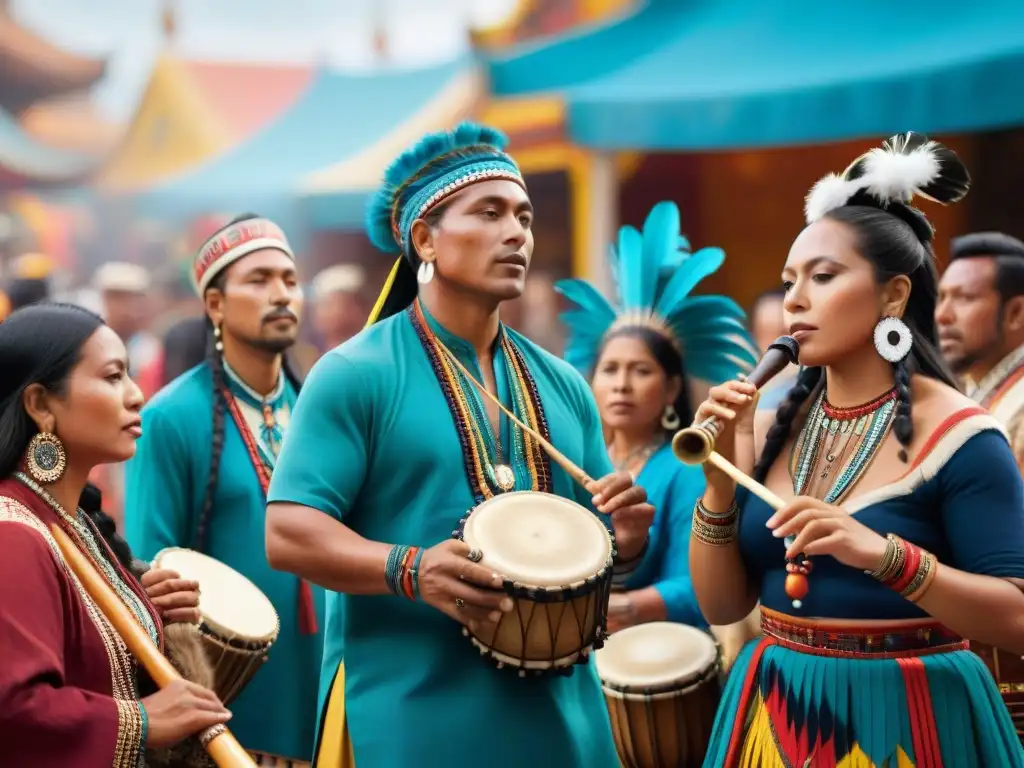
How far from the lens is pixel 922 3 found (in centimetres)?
1075

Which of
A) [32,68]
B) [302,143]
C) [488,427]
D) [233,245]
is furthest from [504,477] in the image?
[32,68]

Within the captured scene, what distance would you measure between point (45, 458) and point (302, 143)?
17.1m

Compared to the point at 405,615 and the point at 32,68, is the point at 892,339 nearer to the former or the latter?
the point at 405,615

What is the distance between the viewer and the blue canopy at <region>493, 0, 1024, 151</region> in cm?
953

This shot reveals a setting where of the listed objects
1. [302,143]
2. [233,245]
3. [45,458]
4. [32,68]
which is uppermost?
[32,68]

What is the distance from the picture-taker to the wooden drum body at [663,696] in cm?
431

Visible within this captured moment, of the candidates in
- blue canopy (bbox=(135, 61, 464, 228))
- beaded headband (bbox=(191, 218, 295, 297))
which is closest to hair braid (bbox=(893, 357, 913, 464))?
beaded headband (bbox=(191, 218, 295, 297))

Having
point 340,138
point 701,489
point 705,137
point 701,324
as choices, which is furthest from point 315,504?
point 340,138

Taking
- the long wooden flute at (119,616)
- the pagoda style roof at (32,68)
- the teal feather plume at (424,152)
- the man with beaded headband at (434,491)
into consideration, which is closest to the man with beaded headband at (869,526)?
the man with beaded headband at (434,491)

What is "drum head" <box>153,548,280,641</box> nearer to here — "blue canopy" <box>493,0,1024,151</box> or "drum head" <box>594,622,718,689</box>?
"drum head" <box>594,622,718,689</box>

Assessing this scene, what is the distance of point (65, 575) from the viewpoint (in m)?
2.87

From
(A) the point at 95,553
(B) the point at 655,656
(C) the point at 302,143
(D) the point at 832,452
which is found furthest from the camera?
(C) the point at 302,143

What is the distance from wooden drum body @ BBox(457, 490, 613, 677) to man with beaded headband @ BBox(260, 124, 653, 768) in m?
0.06

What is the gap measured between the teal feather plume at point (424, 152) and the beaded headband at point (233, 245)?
162 cm
